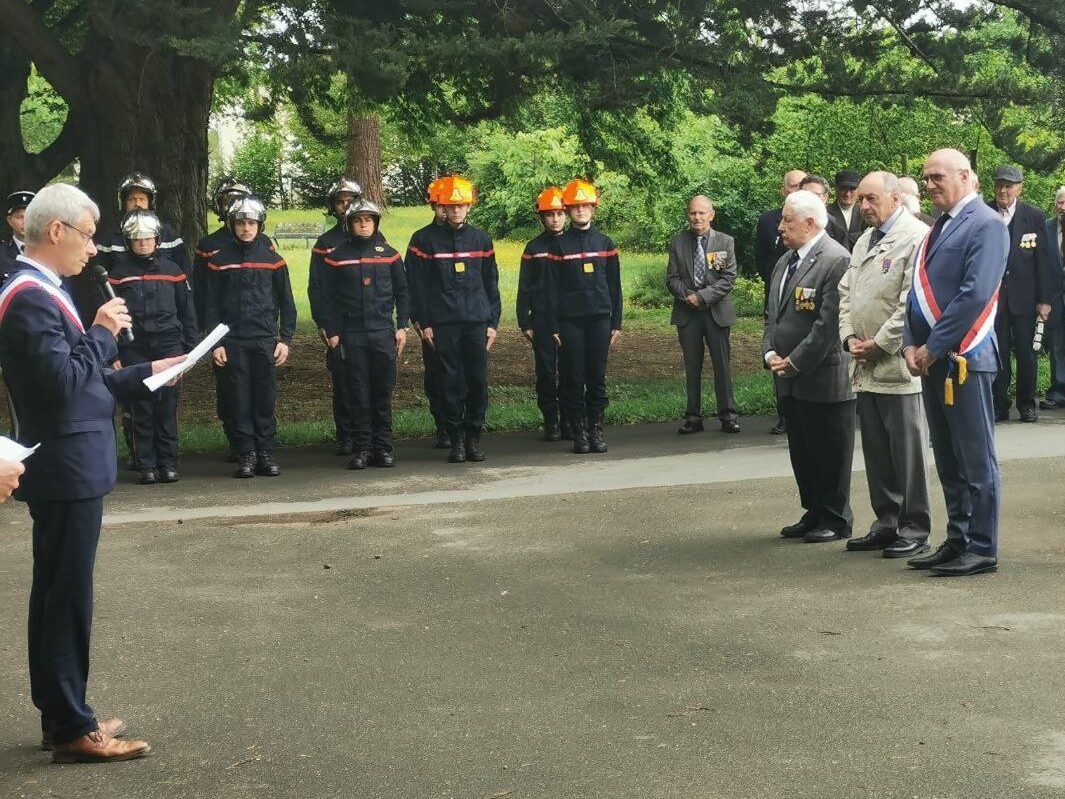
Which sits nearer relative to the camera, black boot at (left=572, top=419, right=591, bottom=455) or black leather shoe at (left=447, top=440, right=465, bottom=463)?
black leather shoe at (left=447, top=440, right=465, bottom=463)

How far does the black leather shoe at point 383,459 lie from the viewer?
41.4 feet

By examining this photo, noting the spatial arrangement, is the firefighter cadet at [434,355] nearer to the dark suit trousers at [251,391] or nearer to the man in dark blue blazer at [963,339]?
the dark suit trousers at [251,391]

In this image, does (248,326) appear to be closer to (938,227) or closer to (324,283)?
(324,283)

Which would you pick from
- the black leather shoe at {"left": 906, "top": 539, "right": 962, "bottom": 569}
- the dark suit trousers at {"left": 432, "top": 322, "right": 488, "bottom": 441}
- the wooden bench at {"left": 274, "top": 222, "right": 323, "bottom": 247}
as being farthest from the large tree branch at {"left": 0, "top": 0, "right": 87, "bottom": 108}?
the wooden bench at {"left": 274, "top": 222, "right": 323, "bottom": 247}

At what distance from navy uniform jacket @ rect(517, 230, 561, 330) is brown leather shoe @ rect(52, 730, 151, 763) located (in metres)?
8.10

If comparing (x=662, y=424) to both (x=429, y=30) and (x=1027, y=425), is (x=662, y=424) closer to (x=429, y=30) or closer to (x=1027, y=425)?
(x=1027, y=425)

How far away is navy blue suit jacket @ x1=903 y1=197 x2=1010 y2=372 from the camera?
8156 mm

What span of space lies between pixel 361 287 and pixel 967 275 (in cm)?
579

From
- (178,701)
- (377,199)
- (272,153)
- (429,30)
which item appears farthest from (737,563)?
(272,153)

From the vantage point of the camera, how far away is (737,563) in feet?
28.8

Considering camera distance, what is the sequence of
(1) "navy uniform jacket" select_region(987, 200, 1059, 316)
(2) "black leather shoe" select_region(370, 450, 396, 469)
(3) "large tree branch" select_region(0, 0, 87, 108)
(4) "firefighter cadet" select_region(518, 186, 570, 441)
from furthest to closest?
(3) "large tree branch" select_region(0, 0, 87, 108) → (1) "navy uniform jacket" select_region(987, 200, 1059, 316) → (4) "firefighter cadet" select_region(518, 186, 570, 441) → (2) "black leather shoe" select_region(370, 450, 396, 469)

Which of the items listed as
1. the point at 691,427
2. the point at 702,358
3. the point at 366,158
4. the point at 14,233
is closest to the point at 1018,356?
the point at 702,358

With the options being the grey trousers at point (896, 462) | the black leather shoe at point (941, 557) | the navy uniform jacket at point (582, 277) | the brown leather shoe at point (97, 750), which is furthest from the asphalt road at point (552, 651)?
the navy uniform jacket at point (582, 277)

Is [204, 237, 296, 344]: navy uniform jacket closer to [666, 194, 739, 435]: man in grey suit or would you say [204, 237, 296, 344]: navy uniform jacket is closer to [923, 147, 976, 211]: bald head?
[666, 194, 739, 435]: man in grey suit
